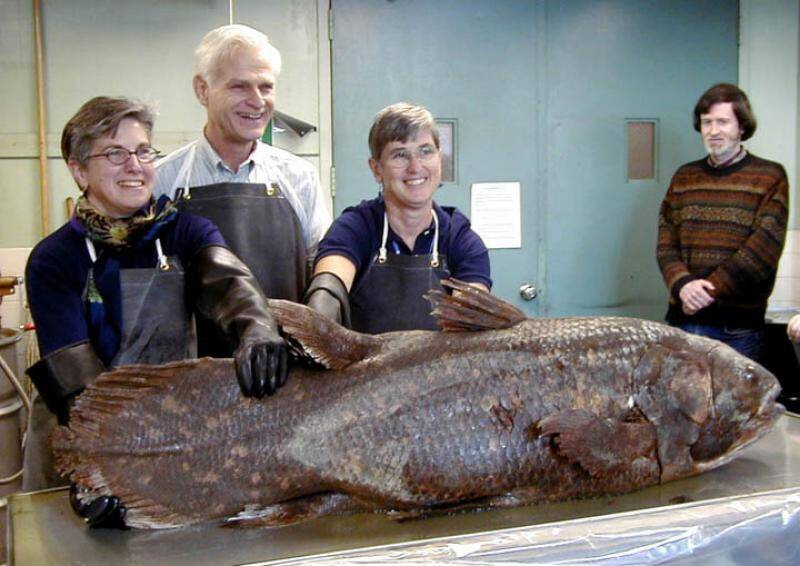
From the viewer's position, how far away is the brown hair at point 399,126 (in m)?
2.58

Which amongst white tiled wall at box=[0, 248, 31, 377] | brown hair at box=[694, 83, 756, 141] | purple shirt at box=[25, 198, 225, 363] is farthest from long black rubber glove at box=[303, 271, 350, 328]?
white tiled wall at box=[0, 248, 31, 377]

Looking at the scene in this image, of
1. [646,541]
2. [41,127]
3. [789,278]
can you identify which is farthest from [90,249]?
[789,278]

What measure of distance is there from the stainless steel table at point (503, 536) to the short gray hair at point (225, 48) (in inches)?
58.5

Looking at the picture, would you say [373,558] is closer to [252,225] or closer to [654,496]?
[654,496]

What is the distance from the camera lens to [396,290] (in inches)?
104

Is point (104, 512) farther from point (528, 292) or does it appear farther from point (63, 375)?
point (528, 292)

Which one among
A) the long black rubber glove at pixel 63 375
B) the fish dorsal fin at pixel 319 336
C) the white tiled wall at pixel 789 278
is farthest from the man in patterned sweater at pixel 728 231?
the long black rubber glove at pixel 63 375

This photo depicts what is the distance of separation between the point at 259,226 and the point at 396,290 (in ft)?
1.73

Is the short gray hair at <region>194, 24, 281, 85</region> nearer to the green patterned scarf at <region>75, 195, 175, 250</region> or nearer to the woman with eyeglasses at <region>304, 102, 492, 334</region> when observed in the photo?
the woman with eyeglasses at <region>304, 102, 492, 334</region>

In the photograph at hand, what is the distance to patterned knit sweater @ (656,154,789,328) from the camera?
4.04 metres

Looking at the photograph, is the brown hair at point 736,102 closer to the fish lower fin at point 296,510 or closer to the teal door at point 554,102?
the teal door at point 554,102

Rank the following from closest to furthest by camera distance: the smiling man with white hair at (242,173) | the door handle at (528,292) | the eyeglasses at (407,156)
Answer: the eyeglasses at (407,156), the smiling man with white hair at (242,173), the door handle at (528,292)

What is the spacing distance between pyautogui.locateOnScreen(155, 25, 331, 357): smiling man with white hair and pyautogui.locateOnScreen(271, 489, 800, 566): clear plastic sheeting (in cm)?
125

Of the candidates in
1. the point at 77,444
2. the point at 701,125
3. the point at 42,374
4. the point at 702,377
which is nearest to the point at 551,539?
the point at 702,377
